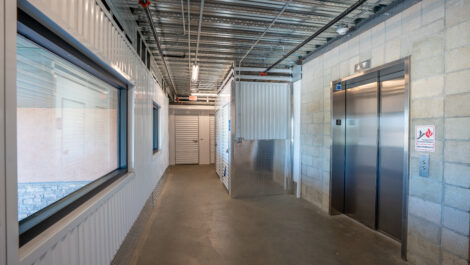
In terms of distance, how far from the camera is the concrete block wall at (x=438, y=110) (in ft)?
6.83

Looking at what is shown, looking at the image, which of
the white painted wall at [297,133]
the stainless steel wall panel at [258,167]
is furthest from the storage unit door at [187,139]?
the white painted wall at [297,133]

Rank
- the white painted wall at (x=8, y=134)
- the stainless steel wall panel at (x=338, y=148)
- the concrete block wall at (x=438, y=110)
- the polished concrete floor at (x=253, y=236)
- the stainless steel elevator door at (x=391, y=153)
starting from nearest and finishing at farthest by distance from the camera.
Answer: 1. the white painted wall at (x=8, y=134)
2. the concrete block wall at (x=438, y=110)
3. the polished concrete floor at (x=253, y=236)
4. the stainless steel elevator door at (x=391, y=153)
5. the stainless steel wall panel at (x=338, y=148)

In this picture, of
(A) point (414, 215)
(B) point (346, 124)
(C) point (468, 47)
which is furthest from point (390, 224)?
(C) point (468, 47)

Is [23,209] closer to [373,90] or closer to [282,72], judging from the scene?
[373,90]

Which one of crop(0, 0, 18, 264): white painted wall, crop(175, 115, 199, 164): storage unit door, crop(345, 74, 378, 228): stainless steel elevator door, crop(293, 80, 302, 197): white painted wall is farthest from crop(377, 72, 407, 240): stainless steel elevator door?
crop(175, 115, 199, 164): storage unit door

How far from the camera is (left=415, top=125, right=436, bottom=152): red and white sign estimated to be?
2330mm

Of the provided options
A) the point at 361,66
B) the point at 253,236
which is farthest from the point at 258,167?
the point at 361,66

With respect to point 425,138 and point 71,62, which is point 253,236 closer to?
point 425,138

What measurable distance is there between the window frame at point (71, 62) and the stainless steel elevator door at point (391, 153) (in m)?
3.75

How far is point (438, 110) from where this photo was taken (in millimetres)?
2281

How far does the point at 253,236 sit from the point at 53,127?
287 centimetres

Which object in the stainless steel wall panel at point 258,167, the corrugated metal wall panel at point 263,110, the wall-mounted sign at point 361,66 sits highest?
the wall-mounted sign at point 361,66

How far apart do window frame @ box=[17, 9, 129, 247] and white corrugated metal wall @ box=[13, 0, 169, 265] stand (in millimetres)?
58

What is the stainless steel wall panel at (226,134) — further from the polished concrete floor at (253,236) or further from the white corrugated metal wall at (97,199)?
the white corrugated metal wall at (97,199)
